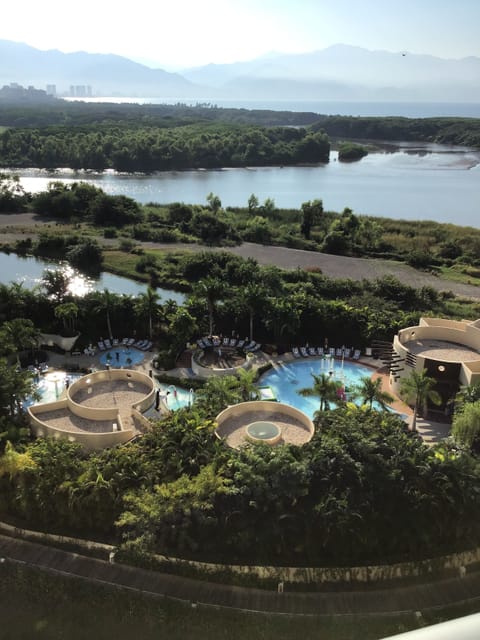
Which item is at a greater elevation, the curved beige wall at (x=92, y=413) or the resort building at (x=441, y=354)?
the resort building at (x=441, y=354)

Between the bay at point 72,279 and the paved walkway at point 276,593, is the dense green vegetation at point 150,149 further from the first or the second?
the paved walkway at point 276,593

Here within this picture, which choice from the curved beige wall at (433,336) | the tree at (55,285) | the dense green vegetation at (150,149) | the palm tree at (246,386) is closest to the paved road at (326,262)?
the curved beige wall at (433,336)

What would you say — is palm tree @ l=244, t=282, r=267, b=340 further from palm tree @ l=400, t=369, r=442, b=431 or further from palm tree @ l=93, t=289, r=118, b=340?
palm tree @ l=400, t=369, r=442, b=431

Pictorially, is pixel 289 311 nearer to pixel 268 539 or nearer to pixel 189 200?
pixel 268 539

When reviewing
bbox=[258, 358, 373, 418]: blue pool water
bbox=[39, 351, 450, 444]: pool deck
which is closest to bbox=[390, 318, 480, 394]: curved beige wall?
bbox=[39, 351, 450, 444]: pool deck

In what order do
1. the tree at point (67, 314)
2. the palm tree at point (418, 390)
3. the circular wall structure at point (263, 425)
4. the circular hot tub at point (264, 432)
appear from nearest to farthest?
the circular hot tub at point (264, 432) < the circular wall structure at point (263, 425) < the palm tree at point (418, 390) < the tree at point (67, 314)

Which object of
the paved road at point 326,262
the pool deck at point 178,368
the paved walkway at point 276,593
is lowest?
the paved walkway at point 276,593

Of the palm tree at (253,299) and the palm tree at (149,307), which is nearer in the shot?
the palm tree at (253,299)
